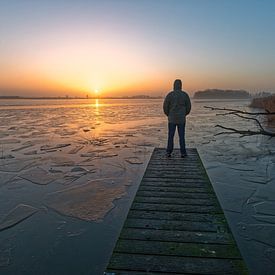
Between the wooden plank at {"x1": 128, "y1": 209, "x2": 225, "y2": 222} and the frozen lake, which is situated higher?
the wooden plank at {"x1": 128, "y1": 209, "x2": 225, "y2": 222}

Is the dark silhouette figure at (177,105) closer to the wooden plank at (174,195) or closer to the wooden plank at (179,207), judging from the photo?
the wooden plank at (174,195)

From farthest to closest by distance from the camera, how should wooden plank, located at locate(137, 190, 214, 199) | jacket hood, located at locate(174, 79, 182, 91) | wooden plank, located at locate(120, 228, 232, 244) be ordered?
jacket hood, located at locate(174, 79, 182, 91) < wooden plank, located at locate(137, 190, 214, 199) < wooden plank, located at locate(120, 228, 232, 244)

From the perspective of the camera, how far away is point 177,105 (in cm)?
823

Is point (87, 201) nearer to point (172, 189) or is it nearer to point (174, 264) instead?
point (172, 189)

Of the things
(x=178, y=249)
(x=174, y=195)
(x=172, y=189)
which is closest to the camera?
(x=178, y=249)

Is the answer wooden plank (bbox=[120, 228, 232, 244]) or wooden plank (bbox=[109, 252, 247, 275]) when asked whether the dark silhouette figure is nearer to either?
wooden plank (bbox=[120, 228, 232, 244])

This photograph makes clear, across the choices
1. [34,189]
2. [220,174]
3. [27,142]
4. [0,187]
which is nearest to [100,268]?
[34,189]

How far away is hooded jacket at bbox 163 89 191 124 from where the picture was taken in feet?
26.8

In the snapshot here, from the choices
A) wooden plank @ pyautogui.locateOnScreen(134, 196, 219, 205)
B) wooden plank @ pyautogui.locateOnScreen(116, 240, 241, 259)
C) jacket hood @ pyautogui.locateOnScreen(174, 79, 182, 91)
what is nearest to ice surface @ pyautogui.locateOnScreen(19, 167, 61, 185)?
wooden plank @ pyautogui.locateOnScreen(134, 196, 219, 205)

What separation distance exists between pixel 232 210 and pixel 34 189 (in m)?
4.37

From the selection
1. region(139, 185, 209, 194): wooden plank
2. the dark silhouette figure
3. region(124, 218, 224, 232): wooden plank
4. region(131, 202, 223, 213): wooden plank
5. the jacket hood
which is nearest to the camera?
region(124, 218, 224, 232): wooden plank

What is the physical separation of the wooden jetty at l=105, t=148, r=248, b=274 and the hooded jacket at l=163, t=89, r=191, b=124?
2.78 metres

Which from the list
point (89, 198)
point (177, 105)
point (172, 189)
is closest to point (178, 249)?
point (172, 189)

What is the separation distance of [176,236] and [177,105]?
16.7ft
